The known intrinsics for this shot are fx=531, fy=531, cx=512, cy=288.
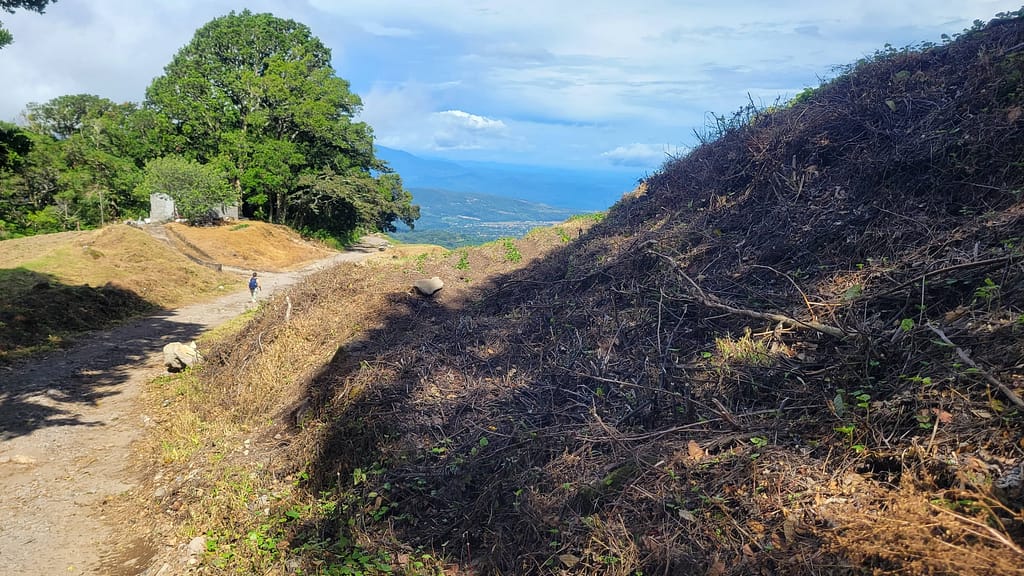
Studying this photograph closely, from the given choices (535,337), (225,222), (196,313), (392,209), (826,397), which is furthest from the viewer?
(392,209)

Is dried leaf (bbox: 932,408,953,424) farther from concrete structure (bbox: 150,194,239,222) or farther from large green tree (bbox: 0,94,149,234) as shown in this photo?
large green tree (bbox: 0,94,149,234)

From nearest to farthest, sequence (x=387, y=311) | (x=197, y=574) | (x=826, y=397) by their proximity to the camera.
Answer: (x=826, y=397), (x=197, y=574), (x=387, y=311)

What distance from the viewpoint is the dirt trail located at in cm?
528

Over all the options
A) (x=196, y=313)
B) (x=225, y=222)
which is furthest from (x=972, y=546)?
(x=225, y=222)

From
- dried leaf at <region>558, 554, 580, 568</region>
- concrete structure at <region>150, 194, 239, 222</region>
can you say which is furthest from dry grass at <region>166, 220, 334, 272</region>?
dried leaf at <region>558, 554, 580, 568</region>

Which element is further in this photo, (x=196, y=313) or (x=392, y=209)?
(x=392, y=209)

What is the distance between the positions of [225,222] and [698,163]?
25.6 metres

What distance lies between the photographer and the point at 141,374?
10383 mm

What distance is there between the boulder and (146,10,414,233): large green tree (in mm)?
23134

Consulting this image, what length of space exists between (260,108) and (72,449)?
92.1ft

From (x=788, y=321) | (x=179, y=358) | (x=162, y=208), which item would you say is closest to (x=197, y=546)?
(x=788, y=321)

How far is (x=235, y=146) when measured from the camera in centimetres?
2977

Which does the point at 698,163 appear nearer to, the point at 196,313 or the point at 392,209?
the point at 196,313

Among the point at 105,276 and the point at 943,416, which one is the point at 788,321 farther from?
the point at 105,276
